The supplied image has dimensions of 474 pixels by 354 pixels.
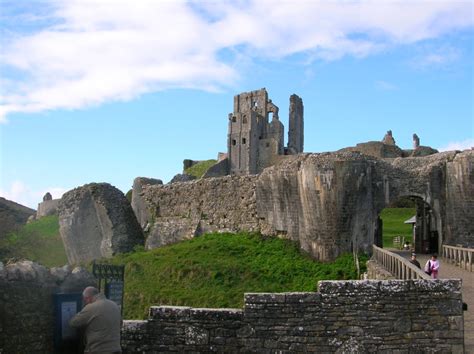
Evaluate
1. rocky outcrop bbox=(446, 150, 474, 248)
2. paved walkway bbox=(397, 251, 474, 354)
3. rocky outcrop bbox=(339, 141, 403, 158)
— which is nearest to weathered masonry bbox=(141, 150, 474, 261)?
rocky outcrop bbox=(446, 150, 474, 248)

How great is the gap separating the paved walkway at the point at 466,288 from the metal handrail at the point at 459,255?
0.21 m

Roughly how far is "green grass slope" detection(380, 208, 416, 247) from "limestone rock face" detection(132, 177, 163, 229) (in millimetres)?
14756

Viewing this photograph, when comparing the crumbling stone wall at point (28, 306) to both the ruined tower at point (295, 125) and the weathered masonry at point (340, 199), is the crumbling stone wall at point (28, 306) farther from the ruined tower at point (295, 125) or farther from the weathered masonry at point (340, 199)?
the ruined tower at point (295, 125)

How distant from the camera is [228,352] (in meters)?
10.2

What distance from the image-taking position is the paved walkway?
Answer: 36.4ft

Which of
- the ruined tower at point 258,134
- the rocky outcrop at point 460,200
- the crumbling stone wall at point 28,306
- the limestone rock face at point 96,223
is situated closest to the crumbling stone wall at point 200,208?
the limestone rock face at point 96,223

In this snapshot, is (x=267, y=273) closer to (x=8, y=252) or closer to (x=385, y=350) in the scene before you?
(x=8, y=252)

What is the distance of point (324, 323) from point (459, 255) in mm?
13354

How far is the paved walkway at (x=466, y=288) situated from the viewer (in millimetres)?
11096

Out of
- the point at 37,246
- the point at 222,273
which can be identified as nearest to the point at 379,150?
the point at 37,246

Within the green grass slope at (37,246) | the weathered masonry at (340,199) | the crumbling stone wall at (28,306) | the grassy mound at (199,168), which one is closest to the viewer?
the crumbling stone wall at (28,306)

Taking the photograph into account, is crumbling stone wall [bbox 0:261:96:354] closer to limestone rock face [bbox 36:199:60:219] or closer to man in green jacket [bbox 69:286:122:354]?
man in green jacket [bbox 69:286:122:354]

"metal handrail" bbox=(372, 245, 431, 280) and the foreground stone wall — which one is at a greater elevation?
"metal handrail" bbox=(372, 245, 431, 280)

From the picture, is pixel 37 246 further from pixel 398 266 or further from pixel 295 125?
pixel 295 125
